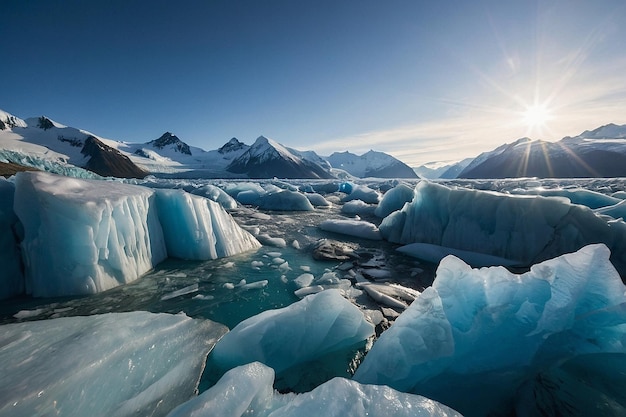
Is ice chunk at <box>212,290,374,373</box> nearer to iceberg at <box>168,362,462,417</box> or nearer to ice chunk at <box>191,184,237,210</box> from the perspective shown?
iceberg at <box>168,362,462,417</box>

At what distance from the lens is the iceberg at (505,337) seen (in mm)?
1732

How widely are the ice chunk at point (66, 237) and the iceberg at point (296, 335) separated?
2.43 metres

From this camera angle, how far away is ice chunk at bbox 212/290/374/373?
2098 millimetres

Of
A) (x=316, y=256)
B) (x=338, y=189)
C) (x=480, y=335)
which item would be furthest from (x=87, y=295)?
(x=338, y=189)

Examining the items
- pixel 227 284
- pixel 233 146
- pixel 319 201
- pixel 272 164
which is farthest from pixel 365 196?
pixel 233 146

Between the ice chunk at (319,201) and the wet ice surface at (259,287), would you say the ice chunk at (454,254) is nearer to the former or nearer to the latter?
the wet ice surface at (259,287)

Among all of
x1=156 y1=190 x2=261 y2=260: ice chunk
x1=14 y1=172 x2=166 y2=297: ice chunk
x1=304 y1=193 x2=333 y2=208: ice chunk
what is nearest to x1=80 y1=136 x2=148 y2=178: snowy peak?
x1=304 y1=193 x2=333 y2=208: ice chunk

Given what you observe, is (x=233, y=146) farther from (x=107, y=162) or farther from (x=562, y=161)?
(x=562, y=161)

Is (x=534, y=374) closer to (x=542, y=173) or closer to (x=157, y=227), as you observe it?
(x=157, y=227)

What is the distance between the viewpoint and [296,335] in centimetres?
220

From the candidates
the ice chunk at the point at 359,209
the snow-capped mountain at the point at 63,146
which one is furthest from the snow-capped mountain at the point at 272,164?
the ice chunk at the point at 359,209

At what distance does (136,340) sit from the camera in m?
1.91

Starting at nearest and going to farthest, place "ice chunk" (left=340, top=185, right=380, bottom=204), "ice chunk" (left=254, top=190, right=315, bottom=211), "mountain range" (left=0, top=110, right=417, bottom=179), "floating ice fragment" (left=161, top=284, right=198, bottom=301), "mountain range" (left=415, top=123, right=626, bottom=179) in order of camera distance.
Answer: "floating ice fragment" (left=161, top=284, right=198, bottom=301) → "ice chunk" (left=254, top=190, right=315, bottom=211) → "ice chunk" (left=340, top=185, right=380, bottom=204) → "mountain range" (left=415, top=123, right=626, bottom=179) → "mountain range" (left=0, top=110, right=417, bottom=179)

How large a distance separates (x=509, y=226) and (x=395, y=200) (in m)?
6.05
